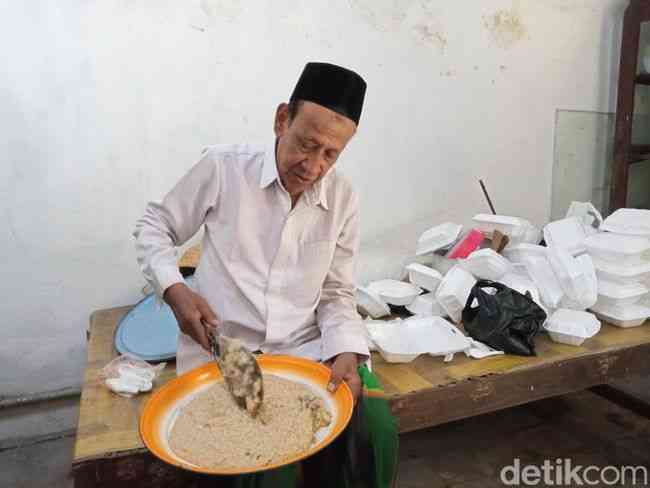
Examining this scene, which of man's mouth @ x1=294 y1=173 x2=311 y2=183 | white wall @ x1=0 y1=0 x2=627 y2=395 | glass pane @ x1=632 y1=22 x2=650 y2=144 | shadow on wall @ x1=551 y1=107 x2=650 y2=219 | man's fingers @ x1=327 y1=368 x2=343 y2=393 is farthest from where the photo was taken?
glass pane @ x1=632 y1=22 x2=650 y2=144

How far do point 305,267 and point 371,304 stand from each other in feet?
3.68

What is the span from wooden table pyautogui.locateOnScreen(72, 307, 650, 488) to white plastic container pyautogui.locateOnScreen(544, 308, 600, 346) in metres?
0.04

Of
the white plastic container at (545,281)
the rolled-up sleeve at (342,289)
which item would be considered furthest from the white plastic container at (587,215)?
the rolled-up sleeve at (342,289)

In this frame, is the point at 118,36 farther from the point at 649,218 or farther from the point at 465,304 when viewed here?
the point at 649,218

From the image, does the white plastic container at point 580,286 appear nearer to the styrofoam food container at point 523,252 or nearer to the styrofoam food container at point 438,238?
the styrofoam food container at point 523,252

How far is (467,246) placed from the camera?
2820 millimetres

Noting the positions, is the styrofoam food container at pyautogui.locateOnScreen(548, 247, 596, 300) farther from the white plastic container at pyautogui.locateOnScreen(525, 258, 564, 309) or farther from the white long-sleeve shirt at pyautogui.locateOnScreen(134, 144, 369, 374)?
the white long-sleeve shirt at pyautogui.locateOnScreen(134, 144, 369, 374)

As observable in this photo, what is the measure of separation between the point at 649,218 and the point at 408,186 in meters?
1.28

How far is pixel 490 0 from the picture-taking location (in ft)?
9.91

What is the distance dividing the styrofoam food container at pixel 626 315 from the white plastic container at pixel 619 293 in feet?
0.07

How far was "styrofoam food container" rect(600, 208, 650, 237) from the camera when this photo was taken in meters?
2.64

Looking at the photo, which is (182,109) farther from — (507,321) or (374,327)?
(507,321)

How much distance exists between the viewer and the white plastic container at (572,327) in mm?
2242

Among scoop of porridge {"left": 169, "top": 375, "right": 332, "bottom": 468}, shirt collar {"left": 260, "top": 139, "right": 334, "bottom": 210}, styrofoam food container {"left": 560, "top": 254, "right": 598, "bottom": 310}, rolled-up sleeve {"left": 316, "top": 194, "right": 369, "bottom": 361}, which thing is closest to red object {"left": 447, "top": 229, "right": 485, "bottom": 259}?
styrofoam food container {"left": 560, "top": 254, "right": 598, "bottom": 310}
